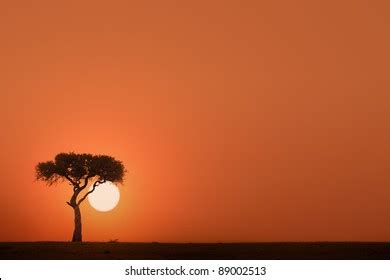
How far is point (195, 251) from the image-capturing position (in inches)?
1891

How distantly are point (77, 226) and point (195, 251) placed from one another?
1722 cm

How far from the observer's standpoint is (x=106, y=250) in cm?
A: 4853

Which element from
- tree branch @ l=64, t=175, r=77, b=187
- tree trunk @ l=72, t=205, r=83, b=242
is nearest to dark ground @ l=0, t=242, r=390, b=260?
tree trunk @ l=72, t=205, r=83, b=242

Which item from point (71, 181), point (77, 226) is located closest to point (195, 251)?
point (77, 226)

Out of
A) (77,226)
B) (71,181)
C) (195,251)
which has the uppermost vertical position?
(71,181)

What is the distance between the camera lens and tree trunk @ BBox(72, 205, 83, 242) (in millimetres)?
61125

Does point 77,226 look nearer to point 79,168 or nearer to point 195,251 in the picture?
point 79,168

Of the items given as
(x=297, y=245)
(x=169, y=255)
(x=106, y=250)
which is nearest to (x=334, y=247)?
(x=297, y=245)

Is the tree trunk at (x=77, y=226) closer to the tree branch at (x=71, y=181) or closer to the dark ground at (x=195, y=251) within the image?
the tree branch at (x=71, y=181)

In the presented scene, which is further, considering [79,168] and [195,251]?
[79,168]

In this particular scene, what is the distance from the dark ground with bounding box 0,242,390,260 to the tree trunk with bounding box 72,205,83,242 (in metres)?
5.87

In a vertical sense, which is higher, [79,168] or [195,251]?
[79,168]

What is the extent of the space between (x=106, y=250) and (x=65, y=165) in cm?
1857
